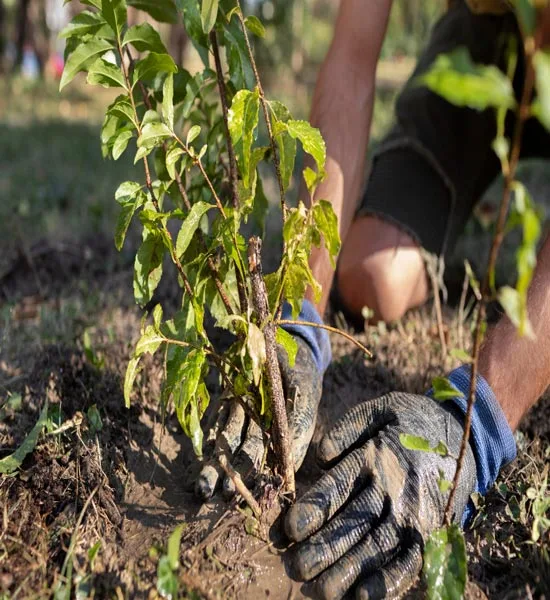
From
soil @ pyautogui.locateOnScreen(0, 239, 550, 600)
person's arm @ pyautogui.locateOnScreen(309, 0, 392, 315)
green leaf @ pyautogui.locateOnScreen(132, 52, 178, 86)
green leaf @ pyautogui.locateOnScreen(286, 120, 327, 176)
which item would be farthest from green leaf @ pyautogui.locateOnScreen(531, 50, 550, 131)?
person's arm @ pyautogui.locateOnScreen(309, 0, 392, 315)

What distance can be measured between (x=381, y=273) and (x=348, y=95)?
2.31 ft

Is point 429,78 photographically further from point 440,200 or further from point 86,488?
point 440,200

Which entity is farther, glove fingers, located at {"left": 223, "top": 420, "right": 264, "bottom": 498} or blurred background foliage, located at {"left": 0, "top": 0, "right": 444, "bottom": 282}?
blurred background foliage, located at {"left": 0, "top": 0, "right": 444, "bottom": 282}

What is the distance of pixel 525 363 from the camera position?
148cm

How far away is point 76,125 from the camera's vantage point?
17.8ft

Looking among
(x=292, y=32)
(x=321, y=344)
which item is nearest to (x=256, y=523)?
(x=321, y=344)

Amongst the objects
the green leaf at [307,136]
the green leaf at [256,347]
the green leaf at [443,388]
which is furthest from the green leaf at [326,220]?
the green leaf at [443,388]

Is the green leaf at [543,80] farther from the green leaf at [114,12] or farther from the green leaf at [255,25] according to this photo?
the green leaf at [114,12]

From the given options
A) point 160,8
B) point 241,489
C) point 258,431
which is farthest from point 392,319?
point 160,8

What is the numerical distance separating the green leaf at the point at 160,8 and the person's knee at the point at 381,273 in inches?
47.5

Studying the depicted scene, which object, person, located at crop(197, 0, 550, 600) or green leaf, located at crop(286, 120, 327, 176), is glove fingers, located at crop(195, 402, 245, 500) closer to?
person, located at crop(197, 0, 550, 600)

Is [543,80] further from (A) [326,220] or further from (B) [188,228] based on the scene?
(B) [188,228]

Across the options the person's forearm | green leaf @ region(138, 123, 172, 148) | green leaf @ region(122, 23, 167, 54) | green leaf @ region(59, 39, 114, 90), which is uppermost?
green leaf @ region(122, 23, 167, 54)

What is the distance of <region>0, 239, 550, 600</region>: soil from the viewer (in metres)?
1.27
